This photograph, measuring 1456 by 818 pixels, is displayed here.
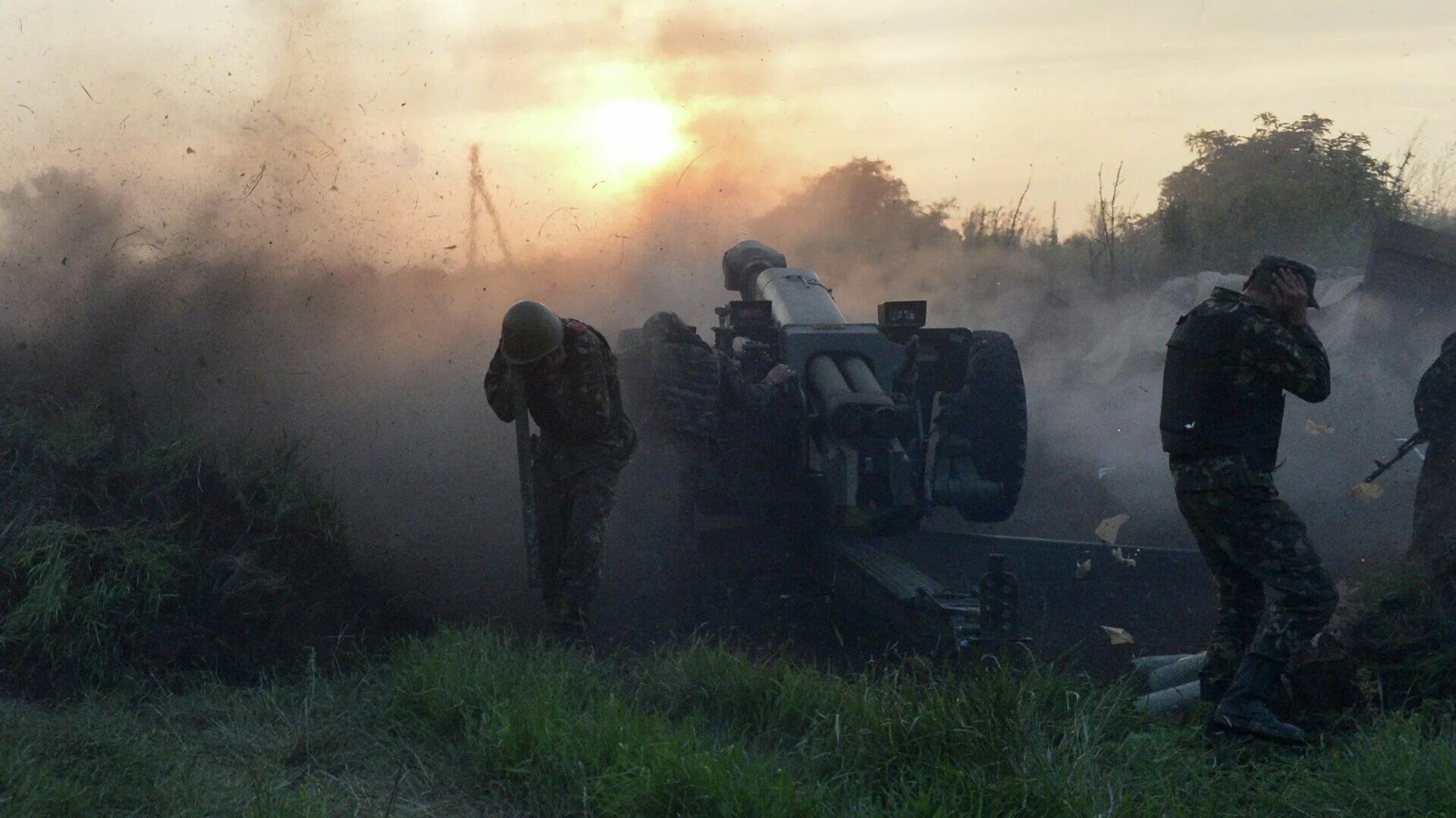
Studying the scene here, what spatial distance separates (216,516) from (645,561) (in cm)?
252

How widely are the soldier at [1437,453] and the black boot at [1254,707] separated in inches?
106

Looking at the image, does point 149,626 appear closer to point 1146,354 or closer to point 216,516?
point 216,516

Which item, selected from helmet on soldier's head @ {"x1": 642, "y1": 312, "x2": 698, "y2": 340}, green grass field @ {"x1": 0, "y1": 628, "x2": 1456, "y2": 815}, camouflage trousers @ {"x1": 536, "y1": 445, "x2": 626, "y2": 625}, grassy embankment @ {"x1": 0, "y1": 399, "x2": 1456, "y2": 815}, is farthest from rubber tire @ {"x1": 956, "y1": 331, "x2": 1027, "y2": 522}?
green grass field @ {"x1": 0, "y1": 628, "x2": 1456, "y2": 815}

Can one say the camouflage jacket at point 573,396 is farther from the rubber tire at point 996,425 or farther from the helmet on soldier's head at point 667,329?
the rubber tire at point 996,425

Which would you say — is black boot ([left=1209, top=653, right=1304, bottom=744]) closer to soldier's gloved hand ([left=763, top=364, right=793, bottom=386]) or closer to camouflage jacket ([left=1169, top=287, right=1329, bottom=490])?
camouflage jacket ([left=1169, top=287, right=1329, bottom=490])

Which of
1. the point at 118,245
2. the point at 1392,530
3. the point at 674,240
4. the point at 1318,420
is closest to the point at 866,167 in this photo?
the point at 674,240

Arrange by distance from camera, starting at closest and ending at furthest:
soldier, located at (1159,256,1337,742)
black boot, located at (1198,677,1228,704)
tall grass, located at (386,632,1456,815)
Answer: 1. tall grass, located at (386,632,1456,815)
2. soldier, located at (1159,256,1337,742)
3. black boot, located at (1198,677,1228,704)

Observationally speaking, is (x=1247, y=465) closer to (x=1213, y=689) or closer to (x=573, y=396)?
(x=1213, y=689)

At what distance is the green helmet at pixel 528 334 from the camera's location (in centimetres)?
587

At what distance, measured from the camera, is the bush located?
17.1ft

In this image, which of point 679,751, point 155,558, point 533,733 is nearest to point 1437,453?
point 679,751

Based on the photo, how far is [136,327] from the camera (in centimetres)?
742

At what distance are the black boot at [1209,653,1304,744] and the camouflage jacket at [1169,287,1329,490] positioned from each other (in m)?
0.61

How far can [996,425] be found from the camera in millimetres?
8500
